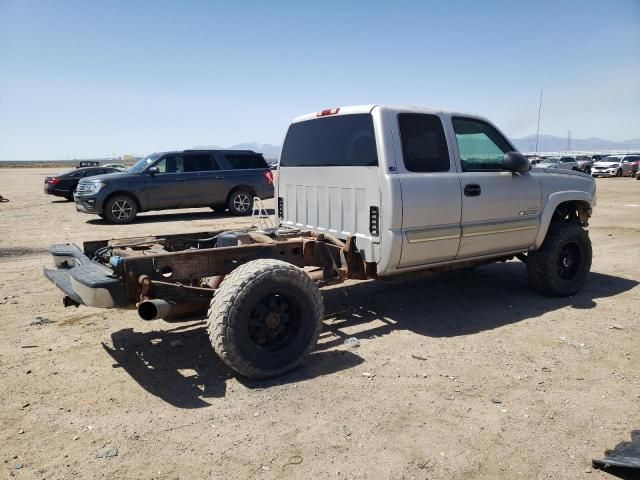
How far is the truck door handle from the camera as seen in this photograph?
16.0ft

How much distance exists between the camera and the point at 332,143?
5113mm

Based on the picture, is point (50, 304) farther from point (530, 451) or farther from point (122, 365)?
point (530, 451)

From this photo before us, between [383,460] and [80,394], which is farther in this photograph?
[80,394]

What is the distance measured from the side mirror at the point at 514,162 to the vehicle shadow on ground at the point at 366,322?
1588mm

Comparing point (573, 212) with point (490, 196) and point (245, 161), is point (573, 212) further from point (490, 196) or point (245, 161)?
point (245, 161)

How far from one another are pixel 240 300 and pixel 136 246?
1.55m

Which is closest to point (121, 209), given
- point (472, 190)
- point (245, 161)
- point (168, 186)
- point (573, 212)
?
A: point (168, 186)

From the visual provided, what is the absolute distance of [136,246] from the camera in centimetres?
461

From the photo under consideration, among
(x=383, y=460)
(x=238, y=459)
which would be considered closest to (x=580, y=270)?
(x=383, y=460)

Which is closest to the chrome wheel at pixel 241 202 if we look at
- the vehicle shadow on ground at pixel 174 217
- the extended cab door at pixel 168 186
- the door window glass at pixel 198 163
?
the vehicle shadow on ground at pixel 174 217

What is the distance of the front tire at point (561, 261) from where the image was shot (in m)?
5.82

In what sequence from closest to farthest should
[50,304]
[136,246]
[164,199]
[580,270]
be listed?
[136,246]
[50,304]
[580,270]
[164,199]

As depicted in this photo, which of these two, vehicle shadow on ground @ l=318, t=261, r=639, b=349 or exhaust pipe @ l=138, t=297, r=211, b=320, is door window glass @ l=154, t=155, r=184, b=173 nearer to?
vehicle shadow on ground @ l=318, t=261, r=639, b=349

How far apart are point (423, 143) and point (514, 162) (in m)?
1.10
